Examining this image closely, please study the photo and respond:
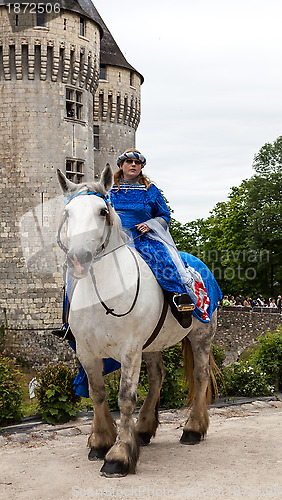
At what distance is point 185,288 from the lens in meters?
6.93

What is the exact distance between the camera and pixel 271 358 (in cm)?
1270

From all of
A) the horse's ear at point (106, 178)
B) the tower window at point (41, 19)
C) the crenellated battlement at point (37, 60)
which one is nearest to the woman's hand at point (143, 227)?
the horse's ear at point (106, 178)

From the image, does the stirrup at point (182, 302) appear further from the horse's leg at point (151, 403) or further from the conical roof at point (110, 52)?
the conical roof at point (110, 52)

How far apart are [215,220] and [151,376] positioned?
142 feet

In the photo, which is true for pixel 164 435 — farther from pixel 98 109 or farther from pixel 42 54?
pixel 98 109

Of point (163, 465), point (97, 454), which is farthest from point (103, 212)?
point (163, 465)

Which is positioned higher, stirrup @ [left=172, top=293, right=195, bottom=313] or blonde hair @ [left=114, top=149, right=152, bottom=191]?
blonde hair @ [left=114, top=149, right=152, bottom=191]

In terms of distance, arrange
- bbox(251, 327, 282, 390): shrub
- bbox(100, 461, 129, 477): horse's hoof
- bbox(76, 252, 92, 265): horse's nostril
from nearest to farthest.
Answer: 1. bbox(76, 252, 92, 265): horse's nostril
2. bbox(100, 461, 129, 477): horse's hoof
3. bbox(251, 327, 282, 390): shrub

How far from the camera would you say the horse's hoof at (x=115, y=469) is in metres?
5.98

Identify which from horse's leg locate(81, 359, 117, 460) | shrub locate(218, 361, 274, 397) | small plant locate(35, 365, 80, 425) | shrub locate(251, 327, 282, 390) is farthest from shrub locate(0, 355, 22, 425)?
shrub locate(251, 327, 282, 390)

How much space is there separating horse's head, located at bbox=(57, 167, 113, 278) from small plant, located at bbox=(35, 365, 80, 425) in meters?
5.12

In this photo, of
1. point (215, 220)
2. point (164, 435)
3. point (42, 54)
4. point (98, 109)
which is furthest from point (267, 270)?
point (164, 435)

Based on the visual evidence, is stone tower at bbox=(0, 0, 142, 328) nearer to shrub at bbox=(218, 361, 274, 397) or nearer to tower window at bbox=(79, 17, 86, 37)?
tower window at bbox=(79, 17, 86, 37)

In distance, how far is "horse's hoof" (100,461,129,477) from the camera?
598cm
